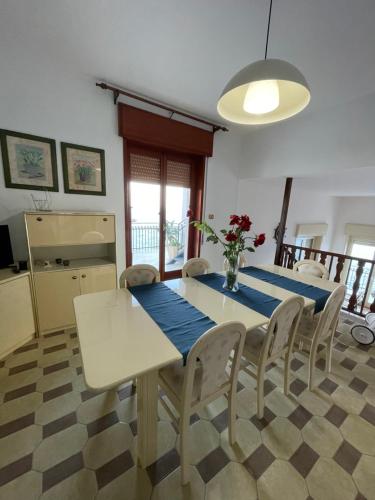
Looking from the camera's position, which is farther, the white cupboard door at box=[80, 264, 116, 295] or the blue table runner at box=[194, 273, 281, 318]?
the white cupboard door at box=[80, 264, 116, 295]

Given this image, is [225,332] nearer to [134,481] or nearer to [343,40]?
[134,481]

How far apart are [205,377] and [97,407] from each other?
98 centimetres

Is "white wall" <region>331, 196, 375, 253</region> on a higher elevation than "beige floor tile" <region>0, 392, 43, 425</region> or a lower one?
higher

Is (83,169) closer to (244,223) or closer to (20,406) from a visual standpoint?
(244,223)

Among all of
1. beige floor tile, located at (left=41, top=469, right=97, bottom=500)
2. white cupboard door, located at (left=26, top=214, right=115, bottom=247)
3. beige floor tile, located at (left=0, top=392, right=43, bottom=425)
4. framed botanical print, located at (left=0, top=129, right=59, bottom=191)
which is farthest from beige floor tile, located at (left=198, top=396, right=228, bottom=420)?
framed botanical print, located at (left=0, top=129, right=59, bottom=191)

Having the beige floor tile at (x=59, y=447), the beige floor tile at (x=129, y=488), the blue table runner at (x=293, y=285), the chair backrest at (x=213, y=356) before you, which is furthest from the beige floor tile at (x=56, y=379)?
the blue table runner at (x=293, y=285)

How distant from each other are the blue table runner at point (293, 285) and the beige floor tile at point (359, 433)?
76 centimetres

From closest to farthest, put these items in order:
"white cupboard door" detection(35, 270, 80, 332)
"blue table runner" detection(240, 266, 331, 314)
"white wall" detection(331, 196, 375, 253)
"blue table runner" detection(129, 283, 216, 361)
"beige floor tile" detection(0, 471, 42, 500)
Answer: "beige floor tile" detection(0, 471, 42, 500) < "blue table runner" detection(129, 283, 216, 361) < "blue table runner" detection(240, 266, 331, 314) < "white cupboard door" detection(35, 270, 80, 332) < "white wall" detection(331, 196, 375, 253)

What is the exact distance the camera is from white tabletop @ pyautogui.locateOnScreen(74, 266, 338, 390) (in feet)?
2.93

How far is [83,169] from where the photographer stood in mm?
2375

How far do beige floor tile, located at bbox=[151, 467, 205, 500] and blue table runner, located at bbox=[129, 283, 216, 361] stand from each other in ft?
2.33

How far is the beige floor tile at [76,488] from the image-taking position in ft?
3.32

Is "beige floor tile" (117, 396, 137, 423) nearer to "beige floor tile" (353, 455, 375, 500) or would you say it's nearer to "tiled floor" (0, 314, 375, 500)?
"tiled floor" (0, 314, 375, 500)

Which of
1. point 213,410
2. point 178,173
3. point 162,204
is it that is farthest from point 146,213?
point 213,410
